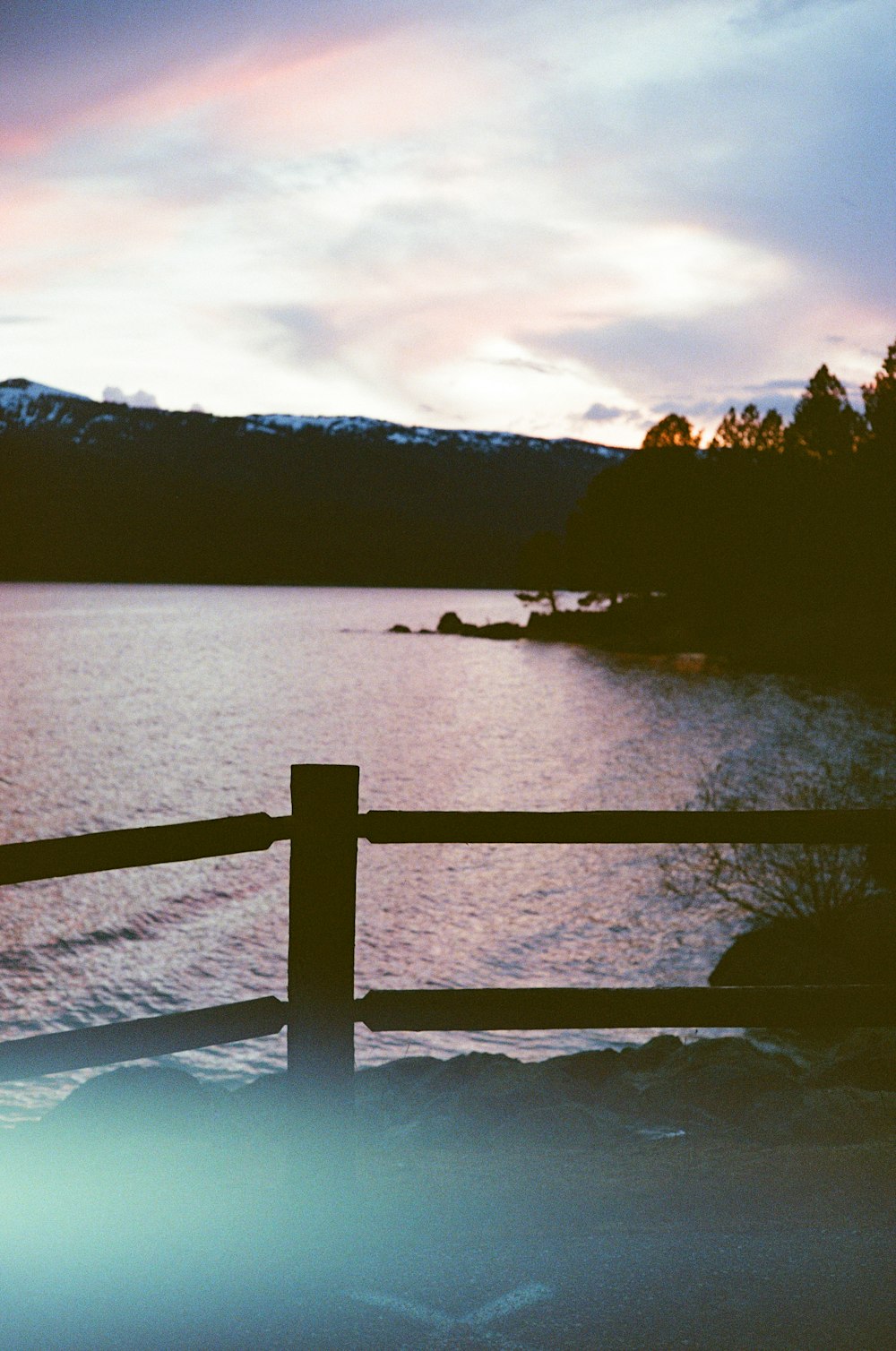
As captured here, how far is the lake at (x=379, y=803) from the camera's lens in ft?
58.1

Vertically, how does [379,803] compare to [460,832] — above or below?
below

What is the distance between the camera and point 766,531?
257ft

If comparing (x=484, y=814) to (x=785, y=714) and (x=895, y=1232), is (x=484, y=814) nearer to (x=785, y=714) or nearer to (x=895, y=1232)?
(x=895, y=1232)

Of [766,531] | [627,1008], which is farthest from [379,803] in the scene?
[766,531]

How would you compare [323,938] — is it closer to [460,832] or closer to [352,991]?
[352,991]

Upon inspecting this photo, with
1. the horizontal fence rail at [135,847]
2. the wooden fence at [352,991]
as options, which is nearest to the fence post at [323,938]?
the wooden fence at [352,991]

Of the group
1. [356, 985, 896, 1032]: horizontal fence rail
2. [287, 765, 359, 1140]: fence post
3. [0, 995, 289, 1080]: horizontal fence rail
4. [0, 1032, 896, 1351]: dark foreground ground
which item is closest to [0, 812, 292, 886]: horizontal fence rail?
[287, 765, 359, 1140]: fence post

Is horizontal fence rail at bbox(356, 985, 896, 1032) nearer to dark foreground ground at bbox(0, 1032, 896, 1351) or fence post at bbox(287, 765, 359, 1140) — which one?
fence post at bbox(287, 765, 359, 1140)

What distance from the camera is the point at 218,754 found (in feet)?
153

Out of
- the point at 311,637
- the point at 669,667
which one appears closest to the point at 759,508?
the point at 669,667

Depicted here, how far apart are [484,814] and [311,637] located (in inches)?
5281

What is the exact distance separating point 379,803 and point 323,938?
96.9ft

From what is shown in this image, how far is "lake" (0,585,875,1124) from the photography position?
58.1 ft

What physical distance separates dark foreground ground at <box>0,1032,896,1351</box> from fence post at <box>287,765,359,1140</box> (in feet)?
0.63
